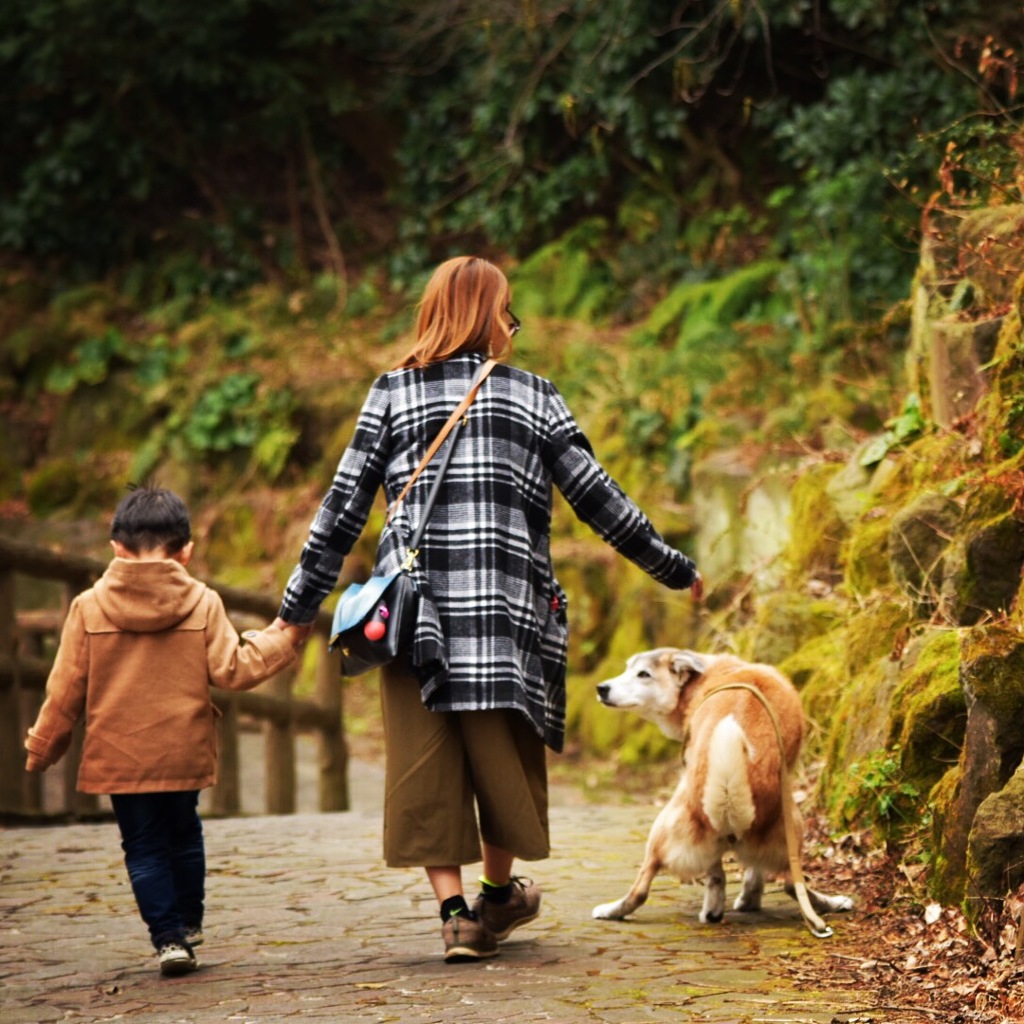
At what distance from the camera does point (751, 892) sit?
5148 millimetres

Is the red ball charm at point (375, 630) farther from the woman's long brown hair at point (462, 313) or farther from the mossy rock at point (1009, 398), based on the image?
the mossy rock at point (1009, 398)

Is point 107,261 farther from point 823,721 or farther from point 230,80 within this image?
point 823,721

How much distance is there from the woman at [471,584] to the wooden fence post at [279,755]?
5100mm

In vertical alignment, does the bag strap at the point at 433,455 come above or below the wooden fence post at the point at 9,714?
above

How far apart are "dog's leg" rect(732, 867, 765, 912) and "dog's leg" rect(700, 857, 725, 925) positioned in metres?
0.18

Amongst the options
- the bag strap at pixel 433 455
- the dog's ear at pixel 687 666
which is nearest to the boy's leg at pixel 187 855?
the bag strap at pixel 433 455

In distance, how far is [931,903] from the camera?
→ 15.0 ft

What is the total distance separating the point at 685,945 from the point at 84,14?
14252 millimetres

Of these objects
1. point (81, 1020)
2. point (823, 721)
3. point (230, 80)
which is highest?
point (230, 80)

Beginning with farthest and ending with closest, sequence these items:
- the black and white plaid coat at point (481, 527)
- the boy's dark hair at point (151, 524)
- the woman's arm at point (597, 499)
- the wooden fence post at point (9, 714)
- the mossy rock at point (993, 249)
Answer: the wooden fence post at point (9, 714) → the mossy rock at point (993, 249) → the woman's arm at point (597, 499) → the boy's dark hair at point (151, 524) → the black and white plaid coat at point (481, 527)

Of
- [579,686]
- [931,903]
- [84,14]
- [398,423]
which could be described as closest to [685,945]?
[931,903]

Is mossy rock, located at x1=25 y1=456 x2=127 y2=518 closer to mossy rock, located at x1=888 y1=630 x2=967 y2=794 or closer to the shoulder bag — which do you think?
mossy rock, located at x1=888 y1=630 x2=967 y2=794

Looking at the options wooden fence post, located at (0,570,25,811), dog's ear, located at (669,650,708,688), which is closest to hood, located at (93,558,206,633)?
dog's ear, located at (669,650,708,688)

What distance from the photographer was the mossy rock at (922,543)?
20.0 feet
